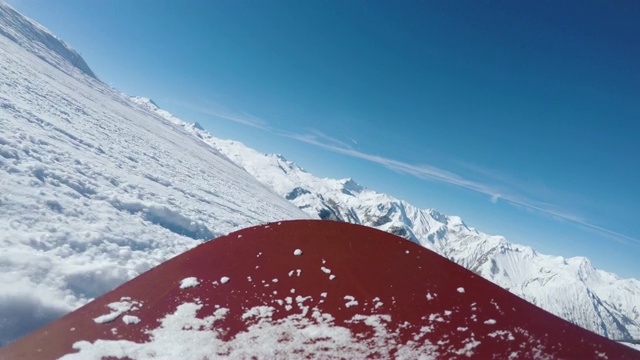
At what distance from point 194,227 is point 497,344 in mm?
8095

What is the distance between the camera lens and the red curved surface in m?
2.50

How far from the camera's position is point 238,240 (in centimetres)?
356

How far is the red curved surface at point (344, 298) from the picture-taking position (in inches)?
98.3

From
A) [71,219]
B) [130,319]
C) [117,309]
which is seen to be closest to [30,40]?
[71,219]

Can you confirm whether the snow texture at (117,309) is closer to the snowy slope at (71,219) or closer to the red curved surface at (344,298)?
the red curved surface at (344,298)

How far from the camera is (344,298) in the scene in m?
2.96

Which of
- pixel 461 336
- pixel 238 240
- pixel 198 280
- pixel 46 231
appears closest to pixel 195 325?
pixel 198 280

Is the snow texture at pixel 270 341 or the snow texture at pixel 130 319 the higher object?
the snow texture at pixel 270 341

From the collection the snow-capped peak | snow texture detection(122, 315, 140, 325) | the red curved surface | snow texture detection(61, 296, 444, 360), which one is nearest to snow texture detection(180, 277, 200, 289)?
the red curved surface

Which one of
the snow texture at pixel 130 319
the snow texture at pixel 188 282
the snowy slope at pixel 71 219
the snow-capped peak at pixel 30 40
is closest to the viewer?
the snow texture at pixel 130 319

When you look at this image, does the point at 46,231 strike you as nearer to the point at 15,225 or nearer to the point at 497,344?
the point at 15,225

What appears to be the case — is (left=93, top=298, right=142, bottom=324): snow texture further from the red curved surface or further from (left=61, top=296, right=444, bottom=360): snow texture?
(left=61, top=296, right=444, bottom=360): snow texture

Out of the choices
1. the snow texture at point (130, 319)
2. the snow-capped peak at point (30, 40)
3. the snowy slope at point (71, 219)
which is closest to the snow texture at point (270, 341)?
the snow texture at point (130, 319)

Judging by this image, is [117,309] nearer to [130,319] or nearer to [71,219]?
[130,319]
